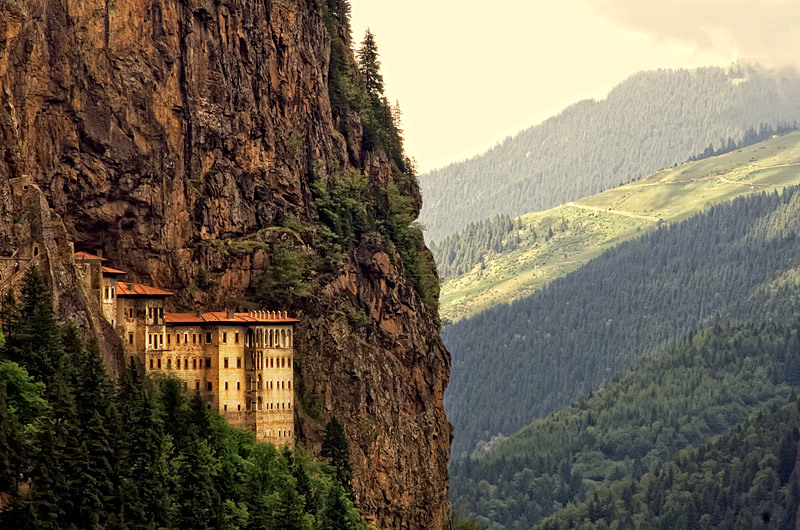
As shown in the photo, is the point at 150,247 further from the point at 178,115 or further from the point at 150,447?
the point at 150,447

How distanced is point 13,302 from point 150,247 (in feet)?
88.9

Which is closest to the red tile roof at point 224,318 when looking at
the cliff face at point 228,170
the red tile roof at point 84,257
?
the cliff face at point 228,170

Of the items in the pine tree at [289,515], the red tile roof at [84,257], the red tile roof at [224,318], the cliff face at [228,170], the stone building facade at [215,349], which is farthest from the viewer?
the cliff face at [228,170]

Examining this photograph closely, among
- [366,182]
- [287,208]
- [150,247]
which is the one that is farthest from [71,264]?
[366,182]

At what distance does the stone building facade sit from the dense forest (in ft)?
7.16

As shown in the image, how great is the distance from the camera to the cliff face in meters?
146

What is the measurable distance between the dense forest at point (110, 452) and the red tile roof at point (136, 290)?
22.7 feet

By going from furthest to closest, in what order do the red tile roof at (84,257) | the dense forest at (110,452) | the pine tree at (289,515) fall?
the pine tree at (289,515) < the red tile roof at (84,257) < the dense forest at (110,452)

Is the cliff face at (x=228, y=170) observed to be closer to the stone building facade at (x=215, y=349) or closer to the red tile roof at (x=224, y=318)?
the red tile roof at (x=224, y=318)

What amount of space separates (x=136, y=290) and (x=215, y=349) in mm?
8128

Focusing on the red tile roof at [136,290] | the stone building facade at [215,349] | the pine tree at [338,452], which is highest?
the red tile roof at [136,290]

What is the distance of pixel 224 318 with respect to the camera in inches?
5787

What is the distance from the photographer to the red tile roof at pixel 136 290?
14038cm

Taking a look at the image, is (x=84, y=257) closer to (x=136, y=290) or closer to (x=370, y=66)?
(x=136, y=290)
